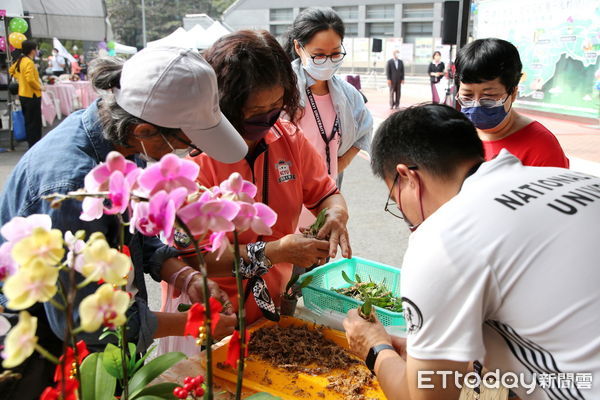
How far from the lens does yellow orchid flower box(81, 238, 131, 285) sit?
0.68 metres

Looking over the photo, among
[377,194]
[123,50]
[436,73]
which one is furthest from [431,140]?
[123,50]

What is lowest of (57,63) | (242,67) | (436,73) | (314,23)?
(436,73)

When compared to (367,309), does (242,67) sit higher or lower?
higher

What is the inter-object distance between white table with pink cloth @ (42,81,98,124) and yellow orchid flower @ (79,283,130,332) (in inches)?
468

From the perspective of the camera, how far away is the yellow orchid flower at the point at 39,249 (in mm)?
663

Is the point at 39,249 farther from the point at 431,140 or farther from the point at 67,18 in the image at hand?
the point at 67,18

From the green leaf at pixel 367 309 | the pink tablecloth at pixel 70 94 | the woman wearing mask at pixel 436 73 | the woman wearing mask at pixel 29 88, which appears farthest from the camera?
the woman wearing mask at pixel 436 73

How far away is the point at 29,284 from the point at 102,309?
88 mm

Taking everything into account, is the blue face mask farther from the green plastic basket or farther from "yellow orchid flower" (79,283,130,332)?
"yellow orchid flower" (79,283,130,332)

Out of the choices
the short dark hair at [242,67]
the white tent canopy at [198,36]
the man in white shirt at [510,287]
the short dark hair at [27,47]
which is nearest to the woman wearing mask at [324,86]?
the short dark hair at [242,67]

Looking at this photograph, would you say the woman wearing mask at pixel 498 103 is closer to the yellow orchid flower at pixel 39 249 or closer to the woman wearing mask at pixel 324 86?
the woman wearing mask at pixel 324 86

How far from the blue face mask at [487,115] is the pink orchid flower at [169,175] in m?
1.80

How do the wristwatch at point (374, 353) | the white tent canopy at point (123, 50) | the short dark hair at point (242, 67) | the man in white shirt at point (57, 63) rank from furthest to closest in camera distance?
the white tent canopy at point (123, 50) < the man in white shirt at point (57, 63) < the short dark hair at point (242, 67) < the wristwatch at point (374, 353)

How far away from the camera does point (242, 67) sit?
1.71 m
